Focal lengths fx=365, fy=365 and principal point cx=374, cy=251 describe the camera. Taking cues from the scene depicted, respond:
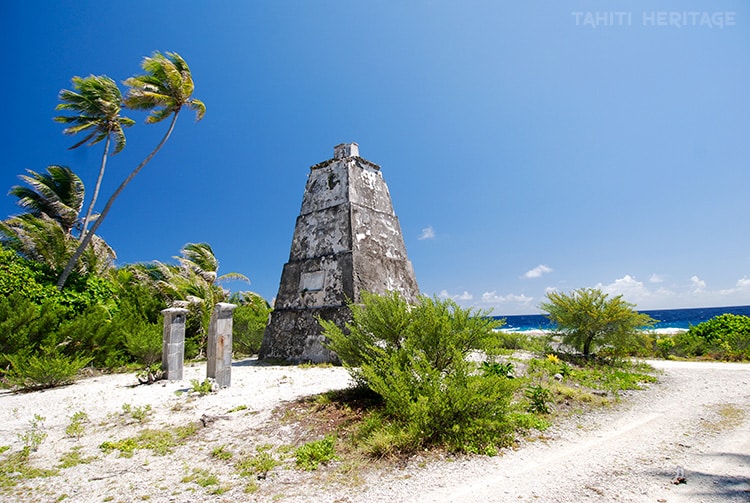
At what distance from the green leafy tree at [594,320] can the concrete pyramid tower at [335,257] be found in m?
4.49

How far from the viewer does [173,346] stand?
7621 mm

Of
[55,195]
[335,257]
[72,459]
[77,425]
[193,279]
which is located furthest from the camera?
[55,195]

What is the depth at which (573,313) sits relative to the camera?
10.5 metres

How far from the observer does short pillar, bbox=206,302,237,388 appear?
22.4 ft

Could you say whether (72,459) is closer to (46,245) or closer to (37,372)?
(37,372)

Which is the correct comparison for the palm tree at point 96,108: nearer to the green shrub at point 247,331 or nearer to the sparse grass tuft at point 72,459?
the green shrub at point 247,331

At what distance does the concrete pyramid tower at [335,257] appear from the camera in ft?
31.6

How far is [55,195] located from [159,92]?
10137mm

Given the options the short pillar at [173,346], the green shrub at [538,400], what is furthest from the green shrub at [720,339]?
the short pillar at [173,346]

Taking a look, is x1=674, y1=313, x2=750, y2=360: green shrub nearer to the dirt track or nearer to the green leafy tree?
the green leafy tree

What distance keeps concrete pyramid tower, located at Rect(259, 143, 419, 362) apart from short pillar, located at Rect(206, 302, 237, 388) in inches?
109

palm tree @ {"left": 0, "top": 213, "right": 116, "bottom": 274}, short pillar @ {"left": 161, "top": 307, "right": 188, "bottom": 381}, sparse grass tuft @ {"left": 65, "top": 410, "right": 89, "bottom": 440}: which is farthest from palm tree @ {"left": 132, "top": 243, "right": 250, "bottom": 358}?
sparse grass tuft @ {"left": 65, "top": 410, "right": 89, "bottom": 440}

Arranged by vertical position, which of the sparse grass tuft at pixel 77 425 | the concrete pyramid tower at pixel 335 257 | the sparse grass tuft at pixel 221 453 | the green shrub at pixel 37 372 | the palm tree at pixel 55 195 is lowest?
the sparse grass tuft at pixel 221 453

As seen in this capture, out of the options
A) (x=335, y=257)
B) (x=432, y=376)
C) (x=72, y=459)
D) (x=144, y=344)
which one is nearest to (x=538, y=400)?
(x=432, y=376)
